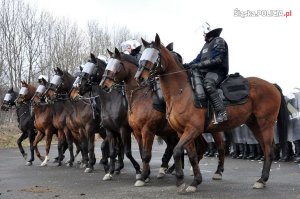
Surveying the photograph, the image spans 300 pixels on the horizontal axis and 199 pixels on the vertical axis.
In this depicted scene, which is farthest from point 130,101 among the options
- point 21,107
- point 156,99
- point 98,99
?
point 21,107

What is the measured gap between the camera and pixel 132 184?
34.6 feet

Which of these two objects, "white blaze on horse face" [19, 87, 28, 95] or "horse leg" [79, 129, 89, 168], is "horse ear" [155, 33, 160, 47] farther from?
"white blaze on horse face" [19, 87, 28, 95]

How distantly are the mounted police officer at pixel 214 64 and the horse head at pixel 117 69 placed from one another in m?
1.72

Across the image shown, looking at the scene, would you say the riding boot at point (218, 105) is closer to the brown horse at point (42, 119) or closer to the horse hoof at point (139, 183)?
the horse hoof at point (139, 183)

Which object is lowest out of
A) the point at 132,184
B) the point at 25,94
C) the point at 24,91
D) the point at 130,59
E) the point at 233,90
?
the point at 132,184

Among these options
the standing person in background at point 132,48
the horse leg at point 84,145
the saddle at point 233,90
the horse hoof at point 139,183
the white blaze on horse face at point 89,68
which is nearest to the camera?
the saddle at point 233,90

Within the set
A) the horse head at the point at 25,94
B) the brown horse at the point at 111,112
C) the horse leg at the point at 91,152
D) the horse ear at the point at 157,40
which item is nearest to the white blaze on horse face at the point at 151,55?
the horse ear at the point at 157,40

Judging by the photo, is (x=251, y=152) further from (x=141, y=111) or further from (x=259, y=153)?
(x=141, y=111)

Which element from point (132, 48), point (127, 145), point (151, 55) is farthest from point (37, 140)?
point (151, 55)

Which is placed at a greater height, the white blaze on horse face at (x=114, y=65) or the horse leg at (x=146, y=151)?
the white blaze on horse face at (x=114, y=65)

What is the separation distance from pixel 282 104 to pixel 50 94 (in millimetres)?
7719

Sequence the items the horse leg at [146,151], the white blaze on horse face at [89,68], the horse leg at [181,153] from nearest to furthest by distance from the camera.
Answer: the horse leg at [181,153]
the horse leg at [146,151]
the white blaze on horse face at [89,68]

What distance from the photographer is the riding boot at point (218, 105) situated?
29.7ft

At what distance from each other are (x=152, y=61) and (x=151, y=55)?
119 mm
